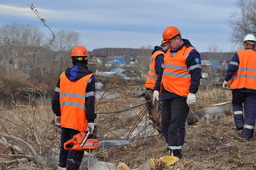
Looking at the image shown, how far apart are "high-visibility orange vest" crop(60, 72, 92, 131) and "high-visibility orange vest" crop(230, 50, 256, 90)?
9.98ft

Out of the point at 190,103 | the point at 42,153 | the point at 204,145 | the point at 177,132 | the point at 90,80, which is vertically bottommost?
the point at 42,153

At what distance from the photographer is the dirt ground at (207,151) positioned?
3977mm

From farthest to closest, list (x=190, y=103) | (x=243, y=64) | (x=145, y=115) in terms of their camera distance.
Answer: (x=145, y=115)
(x=243, y=64)
(x=190, y=103)

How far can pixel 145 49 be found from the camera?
5928cm

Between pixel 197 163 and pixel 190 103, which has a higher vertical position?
pixel 190 103

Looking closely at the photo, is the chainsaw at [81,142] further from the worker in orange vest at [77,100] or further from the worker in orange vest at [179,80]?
the worker in orange vest at [179,80]

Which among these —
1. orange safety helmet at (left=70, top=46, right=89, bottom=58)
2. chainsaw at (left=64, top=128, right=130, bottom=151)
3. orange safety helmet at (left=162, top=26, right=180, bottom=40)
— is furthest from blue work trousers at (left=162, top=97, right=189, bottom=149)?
orange safety helmet at (left=70, top=46, right=89, bottom=58)

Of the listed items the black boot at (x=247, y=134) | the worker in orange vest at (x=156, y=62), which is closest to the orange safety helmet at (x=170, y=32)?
the worker in orange vest at (x=156, y=62)

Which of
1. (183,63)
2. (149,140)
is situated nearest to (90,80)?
(183,63)

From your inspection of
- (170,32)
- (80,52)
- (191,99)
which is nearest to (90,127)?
(80,52)

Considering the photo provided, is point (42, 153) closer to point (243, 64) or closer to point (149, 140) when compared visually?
point (149, 140)

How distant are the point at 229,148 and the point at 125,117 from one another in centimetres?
251

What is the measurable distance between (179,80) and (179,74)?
0.27 feet

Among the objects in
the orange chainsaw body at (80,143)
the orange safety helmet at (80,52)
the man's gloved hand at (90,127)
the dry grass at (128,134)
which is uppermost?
the orange safety helmet at (80,52)
